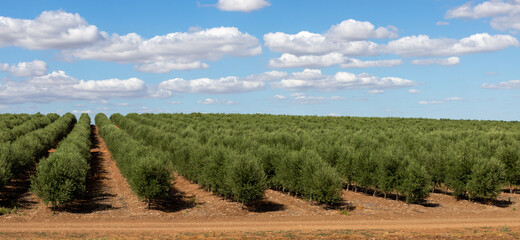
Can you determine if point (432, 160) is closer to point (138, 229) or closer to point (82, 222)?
point (138, 229)

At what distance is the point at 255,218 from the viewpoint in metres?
32.2

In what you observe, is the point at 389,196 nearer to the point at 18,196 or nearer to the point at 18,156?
the point at 18,196

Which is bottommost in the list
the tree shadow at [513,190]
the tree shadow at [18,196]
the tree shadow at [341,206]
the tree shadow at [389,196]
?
the tree shadow at [18,196]

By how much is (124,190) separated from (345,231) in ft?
82.7

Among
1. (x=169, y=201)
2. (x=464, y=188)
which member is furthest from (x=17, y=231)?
(x=464, y=188)

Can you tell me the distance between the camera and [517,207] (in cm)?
3769

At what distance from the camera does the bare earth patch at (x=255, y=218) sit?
1014 inches

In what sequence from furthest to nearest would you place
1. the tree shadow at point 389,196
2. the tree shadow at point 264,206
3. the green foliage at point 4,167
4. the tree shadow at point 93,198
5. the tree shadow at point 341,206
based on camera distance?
the tree shadow at point 389,196, the green foliage at point 4,167, the tree shadow at point 93,198, the tree shadow at point 341,206, the tree shadow at point 264,206

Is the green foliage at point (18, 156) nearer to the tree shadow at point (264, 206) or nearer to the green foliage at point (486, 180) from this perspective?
the tree shadow at point (264, 206)

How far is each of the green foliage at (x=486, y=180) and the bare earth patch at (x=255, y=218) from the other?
1.07m

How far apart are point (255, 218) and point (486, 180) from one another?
20.9 metres

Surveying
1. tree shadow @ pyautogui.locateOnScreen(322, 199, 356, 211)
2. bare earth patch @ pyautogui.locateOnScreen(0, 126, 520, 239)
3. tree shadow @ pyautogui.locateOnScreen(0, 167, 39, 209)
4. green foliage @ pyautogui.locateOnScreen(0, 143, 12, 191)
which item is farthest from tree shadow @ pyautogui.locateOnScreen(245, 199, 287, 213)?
green foliage @ pyautogui.locateOnScreen(0, 143, 12, 191)

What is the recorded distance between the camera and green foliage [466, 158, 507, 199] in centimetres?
3728

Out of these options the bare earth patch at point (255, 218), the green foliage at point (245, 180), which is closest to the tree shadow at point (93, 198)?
the bare earth patch at point (255, 218)
